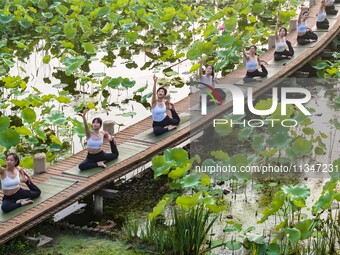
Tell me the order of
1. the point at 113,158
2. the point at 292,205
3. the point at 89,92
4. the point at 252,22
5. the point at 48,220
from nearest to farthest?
the point at 292,205, the point at 48,220, the point at 113,158, the point at 89,92, the point at 252,22

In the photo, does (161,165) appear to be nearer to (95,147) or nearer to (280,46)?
(95,147)

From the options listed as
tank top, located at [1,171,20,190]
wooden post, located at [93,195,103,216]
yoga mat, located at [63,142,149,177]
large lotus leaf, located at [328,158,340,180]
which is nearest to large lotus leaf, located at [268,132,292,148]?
large lotus leaf, located at [328,158,340,180]

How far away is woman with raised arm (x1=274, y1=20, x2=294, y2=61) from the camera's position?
1811 cm

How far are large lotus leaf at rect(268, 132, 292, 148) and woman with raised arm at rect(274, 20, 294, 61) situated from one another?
496 cm

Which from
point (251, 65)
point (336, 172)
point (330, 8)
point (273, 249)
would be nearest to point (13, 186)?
point (273, 249)

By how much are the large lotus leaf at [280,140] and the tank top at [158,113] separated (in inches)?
70.7

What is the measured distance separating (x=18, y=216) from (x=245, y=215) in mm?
2973

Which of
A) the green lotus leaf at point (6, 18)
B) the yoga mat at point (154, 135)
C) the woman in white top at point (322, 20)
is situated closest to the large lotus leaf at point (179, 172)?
the yoga mat at point (154, 135)

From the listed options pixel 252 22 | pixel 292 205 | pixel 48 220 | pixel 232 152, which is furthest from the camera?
pixel 252 22

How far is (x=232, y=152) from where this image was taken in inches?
583

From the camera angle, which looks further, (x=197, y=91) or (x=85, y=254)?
(x=197, y=91)

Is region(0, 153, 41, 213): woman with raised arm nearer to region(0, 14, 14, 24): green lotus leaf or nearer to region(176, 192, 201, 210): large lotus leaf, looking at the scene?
region(176, 192, 201, 210): large lotus leaf

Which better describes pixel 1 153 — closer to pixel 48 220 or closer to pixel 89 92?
pixel 48 220

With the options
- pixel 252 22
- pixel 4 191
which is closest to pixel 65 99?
pixel 4 191
